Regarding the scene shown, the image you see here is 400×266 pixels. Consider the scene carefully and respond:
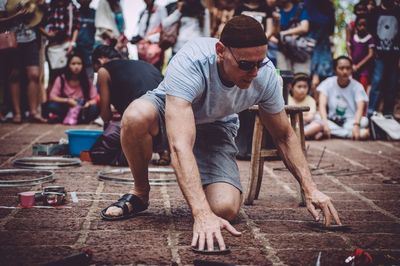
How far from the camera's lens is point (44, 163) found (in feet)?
18.6

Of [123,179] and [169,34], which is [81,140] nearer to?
[123,179]

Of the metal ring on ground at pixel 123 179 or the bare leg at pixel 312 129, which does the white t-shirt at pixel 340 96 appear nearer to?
the bare leg at pixel 312 129

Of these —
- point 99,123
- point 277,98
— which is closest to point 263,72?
point 277,98

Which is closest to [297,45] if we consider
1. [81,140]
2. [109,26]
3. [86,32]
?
[109,26]

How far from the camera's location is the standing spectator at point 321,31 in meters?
9.16

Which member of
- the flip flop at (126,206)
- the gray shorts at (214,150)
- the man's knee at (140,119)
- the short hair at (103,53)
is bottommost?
the flip flop at (126,206)

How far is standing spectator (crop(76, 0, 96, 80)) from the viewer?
9.60 meters

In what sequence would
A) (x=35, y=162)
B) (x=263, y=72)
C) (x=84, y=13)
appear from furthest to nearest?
(x=84, y=13) → (x=35, y=162) → (x=263, y=72)

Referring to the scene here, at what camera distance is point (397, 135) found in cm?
877

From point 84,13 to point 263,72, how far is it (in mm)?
6664

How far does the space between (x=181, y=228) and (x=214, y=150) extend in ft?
2.01

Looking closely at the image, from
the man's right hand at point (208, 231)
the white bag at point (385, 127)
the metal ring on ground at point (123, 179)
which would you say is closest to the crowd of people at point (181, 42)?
the white bag at point (385, 127)

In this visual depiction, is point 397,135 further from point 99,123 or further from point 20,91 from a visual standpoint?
point 20,91

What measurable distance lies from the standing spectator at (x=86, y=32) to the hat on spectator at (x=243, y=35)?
21.9 feet
